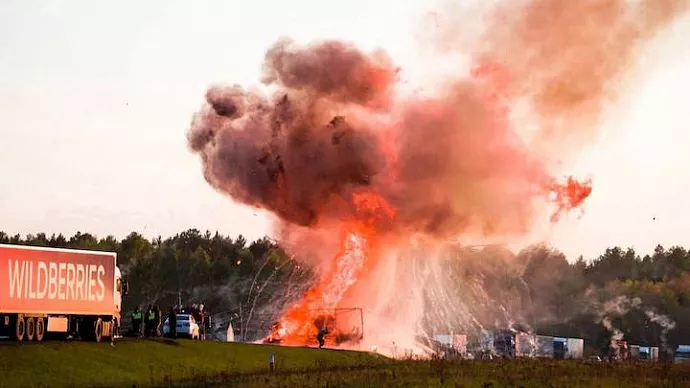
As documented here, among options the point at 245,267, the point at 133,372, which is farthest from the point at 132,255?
the point at 133,372

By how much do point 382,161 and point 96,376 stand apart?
120ft

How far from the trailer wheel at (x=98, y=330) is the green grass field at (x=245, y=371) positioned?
2140 mm

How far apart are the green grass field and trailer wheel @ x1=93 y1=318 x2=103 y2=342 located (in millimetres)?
2140

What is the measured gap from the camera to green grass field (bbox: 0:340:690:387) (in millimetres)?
48219

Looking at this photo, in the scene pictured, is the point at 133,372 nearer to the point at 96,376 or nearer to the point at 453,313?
the point at 96,376

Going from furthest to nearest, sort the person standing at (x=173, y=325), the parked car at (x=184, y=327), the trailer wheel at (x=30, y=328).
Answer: the parked car at (x=184, y=327)
the person standing at (x=173, y=325)
the trailer wheel at (x=30, y=328)

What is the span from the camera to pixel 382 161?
8319 centimetres

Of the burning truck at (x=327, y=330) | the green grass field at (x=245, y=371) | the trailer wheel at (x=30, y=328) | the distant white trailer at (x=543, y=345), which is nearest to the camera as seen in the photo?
the green grass field at (x=245, y=371)

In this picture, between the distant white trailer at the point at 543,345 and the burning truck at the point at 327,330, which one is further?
the distant white trailer at the point at 543,345

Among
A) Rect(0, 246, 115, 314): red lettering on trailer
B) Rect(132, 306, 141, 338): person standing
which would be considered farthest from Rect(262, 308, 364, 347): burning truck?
Rect(0, 246, 115, 314): red lettering on trailer

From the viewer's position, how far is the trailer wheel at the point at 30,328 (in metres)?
57.4

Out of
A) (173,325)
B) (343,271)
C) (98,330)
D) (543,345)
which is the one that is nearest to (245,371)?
(98,330)

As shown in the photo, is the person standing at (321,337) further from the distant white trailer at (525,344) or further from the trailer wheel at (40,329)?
the distant white trailer at (525,344)

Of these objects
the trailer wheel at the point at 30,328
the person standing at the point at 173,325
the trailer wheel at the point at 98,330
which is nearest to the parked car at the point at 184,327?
the person standing at the point at 173,325
